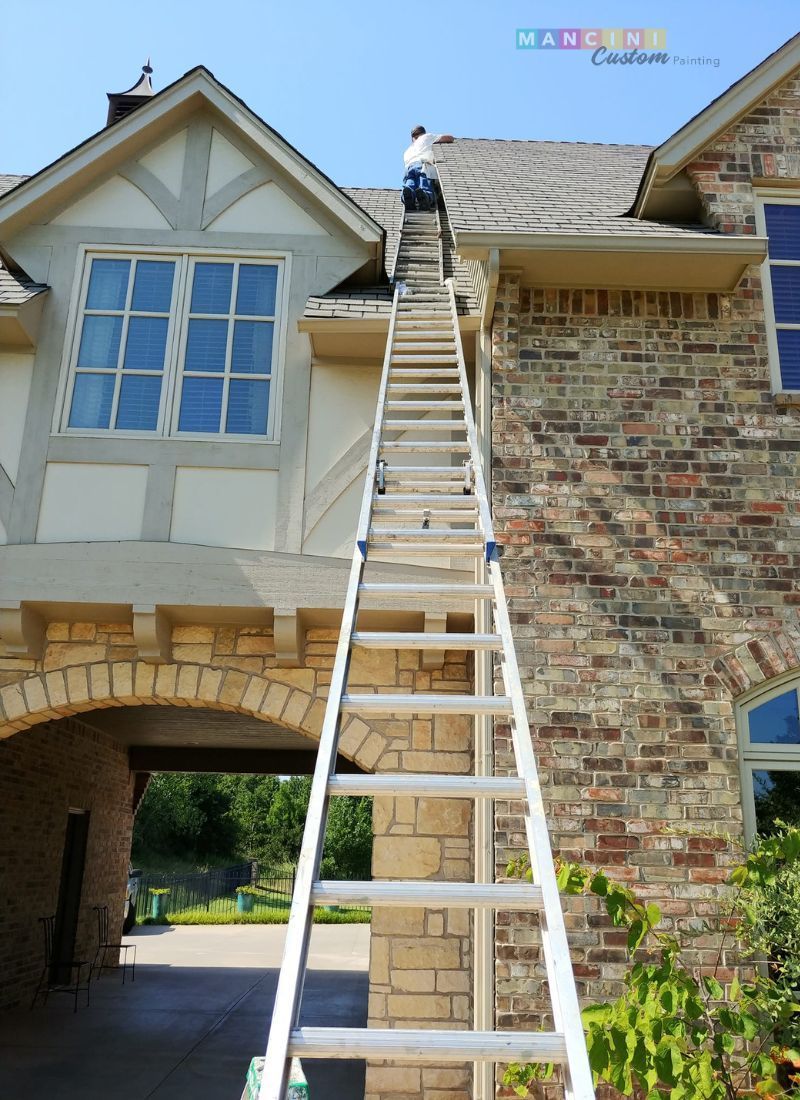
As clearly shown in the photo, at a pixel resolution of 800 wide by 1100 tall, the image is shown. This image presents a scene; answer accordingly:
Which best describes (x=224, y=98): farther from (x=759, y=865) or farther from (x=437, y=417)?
(x=759, y=865)

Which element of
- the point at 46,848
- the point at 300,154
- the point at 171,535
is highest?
the point at 300,154

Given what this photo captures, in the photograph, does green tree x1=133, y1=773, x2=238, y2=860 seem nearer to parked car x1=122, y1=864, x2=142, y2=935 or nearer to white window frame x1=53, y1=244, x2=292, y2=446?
parked car x1=122, y1=864, x2=142, y2=935

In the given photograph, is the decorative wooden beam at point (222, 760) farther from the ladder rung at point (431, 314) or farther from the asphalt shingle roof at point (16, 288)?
the ladder rung at point (431, 314)

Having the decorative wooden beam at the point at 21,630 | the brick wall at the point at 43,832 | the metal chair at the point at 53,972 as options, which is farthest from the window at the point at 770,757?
the metal chair at the point at 53,972

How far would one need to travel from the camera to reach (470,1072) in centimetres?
524

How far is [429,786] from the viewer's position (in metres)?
2.34

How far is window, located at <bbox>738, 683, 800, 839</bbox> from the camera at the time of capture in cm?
533

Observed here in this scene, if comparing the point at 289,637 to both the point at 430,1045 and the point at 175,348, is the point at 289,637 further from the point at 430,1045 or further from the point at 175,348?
the point at 430,1045

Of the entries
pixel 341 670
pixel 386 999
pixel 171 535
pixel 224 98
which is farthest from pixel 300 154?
pixel 386 999

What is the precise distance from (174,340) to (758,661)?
4596mm

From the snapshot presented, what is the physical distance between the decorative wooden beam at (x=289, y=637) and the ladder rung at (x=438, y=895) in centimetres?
380

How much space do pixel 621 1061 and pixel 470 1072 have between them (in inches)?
82.0

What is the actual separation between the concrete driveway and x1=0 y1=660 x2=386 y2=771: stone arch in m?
3.01

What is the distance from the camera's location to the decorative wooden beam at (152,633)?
230 inches
